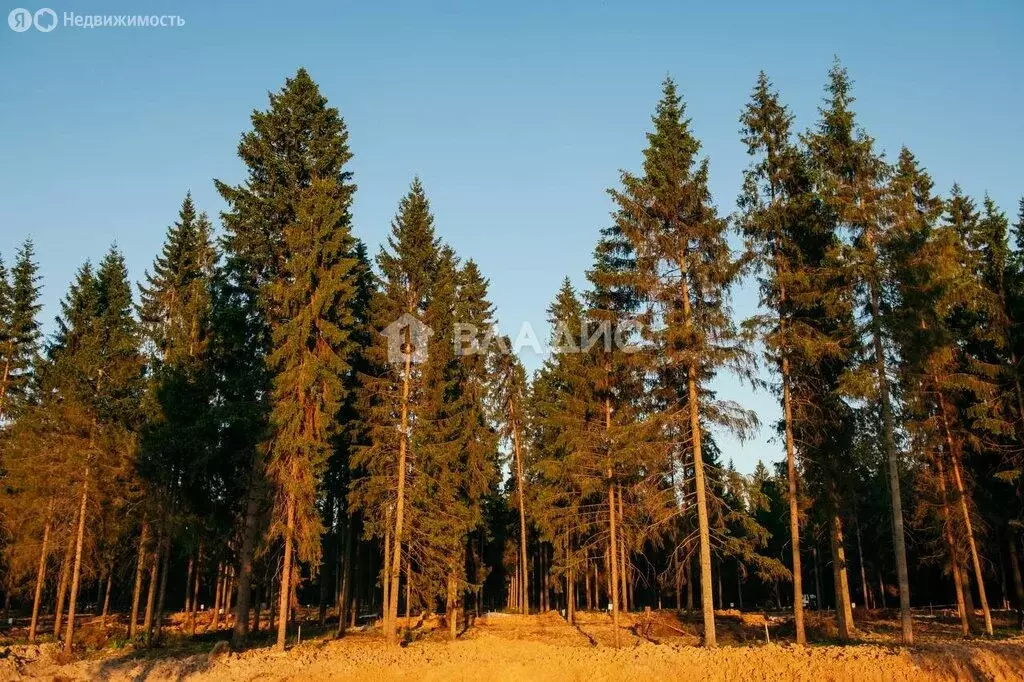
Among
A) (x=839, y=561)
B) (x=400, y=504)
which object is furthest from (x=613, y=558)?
(x=400, y=504)

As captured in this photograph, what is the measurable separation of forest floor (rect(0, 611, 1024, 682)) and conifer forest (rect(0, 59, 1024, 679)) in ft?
4.26

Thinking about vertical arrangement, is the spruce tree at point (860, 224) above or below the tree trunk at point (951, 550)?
above

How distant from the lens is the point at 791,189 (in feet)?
77.6

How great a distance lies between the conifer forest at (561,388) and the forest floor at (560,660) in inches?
51.1

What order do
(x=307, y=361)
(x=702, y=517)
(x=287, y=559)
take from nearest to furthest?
(x=702, y=517)
(x=287, y=559)
(x=307, y=361)

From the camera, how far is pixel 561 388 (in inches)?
1524

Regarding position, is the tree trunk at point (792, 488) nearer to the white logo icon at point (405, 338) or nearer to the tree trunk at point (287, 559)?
the white logo icon at point (405, 338)

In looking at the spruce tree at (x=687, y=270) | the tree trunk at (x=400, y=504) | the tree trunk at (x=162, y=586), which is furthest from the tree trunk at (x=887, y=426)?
the tree trunk at (x=162, y=586)

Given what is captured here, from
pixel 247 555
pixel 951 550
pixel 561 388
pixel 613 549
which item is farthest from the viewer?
pixel 561 388

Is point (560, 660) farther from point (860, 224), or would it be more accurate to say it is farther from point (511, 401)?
point (511, 401)

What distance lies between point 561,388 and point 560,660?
20.6 m

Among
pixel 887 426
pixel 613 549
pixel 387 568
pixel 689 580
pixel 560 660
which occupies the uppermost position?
pixel 887 426

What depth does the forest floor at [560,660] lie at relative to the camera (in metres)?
15.4

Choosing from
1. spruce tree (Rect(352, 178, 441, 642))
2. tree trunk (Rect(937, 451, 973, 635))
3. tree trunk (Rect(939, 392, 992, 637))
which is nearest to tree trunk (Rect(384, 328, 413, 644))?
spruce tree (Rect(352, 178, 441, 642))
